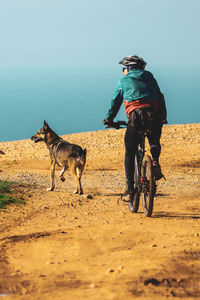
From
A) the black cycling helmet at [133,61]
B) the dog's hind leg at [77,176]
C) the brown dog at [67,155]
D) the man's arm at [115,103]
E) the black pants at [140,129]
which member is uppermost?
the black cycling helmet at [133,61]

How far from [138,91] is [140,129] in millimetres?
565

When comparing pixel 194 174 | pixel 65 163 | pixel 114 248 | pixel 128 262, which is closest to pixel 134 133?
pixel 114 248

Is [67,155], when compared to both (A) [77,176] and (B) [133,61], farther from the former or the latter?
(B) [133,61]

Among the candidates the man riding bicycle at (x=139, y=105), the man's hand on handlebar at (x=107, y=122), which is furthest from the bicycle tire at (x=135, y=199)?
the man's hand on handlebar at (x=107, y=122)

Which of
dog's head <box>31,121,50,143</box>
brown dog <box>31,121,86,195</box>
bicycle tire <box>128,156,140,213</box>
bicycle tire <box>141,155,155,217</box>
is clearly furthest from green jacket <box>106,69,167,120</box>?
dog's head <box>31,121,50,143</box>

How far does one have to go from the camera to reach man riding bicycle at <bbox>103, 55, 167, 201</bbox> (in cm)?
707

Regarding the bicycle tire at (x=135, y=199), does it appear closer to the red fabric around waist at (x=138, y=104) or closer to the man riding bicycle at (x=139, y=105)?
the man riding bicycle at (x=139, y=105)

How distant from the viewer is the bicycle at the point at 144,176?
7102 millimetres

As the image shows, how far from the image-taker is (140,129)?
716cm

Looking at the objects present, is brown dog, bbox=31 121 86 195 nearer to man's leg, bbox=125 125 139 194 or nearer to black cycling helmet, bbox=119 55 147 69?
man's leg, bbox=125 125 139 194

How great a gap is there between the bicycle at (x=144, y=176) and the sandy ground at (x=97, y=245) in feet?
0.91

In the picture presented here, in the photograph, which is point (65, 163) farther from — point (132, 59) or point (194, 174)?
point (194, 174)

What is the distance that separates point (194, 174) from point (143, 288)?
10898 mm

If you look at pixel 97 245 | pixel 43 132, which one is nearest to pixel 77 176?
pixel 43 132
